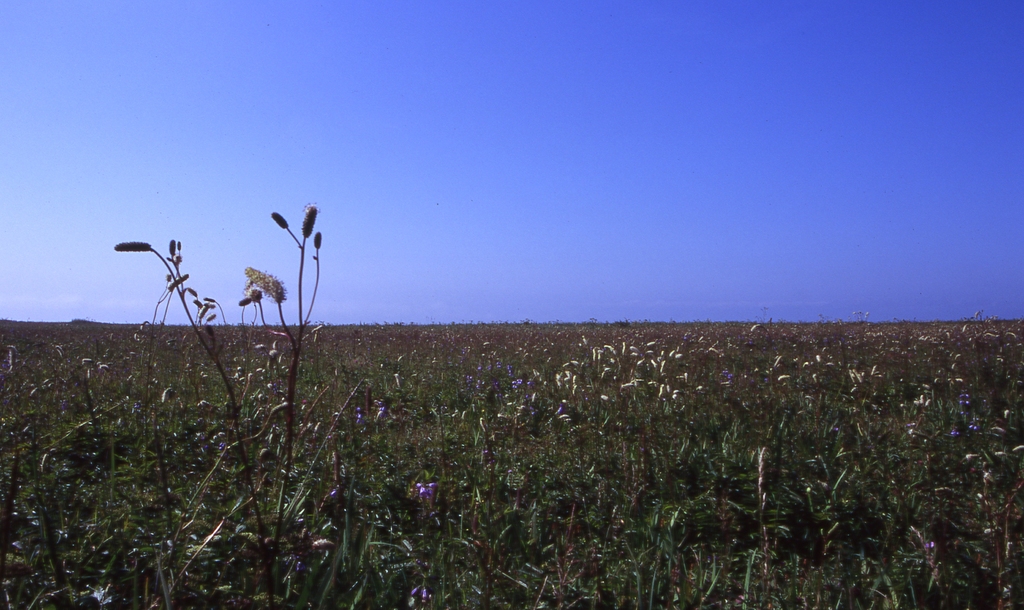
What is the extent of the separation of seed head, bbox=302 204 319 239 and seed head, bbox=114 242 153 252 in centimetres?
45

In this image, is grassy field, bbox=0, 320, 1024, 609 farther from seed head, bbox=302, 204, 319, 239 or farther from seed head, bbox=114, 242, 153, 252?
seed head, bbox=114, 242, 153, 252

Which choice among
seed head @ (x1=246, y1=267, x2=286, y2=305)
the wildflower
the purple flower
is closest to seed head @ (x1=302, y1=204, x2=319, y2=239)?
seed head @ (x1=246, y1=267, x2=286, y2=305)

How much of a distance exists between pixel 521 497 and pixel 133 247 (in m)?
2.17

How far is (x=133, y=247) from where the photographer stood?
170 cm

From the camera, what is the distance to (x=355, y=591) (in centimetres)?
227

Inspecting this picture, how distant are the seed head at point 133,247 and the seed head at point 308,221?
45cm

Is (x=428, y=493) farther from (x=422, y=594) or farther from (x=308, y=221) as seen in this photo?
(x=308, y=221)

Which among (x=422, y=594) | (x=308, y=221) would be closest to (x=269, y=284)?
(x=308, y=221)

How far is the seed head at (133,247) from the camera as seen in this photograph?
1686 mm

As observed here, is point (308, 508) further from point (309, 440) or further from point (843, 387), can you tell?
point (843, 387)

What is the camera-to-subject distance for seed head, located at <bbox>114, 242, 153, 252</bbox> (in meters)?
1.69

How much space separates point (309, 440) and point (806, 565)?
276 centimetres

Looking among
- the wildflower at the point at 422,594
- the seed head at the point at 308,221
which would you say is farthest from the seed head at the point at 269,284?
the wildflower at the point at 422,594

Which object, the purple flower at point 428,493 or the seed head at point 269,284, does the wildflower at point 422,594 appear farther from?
the seed head at point 269,284
